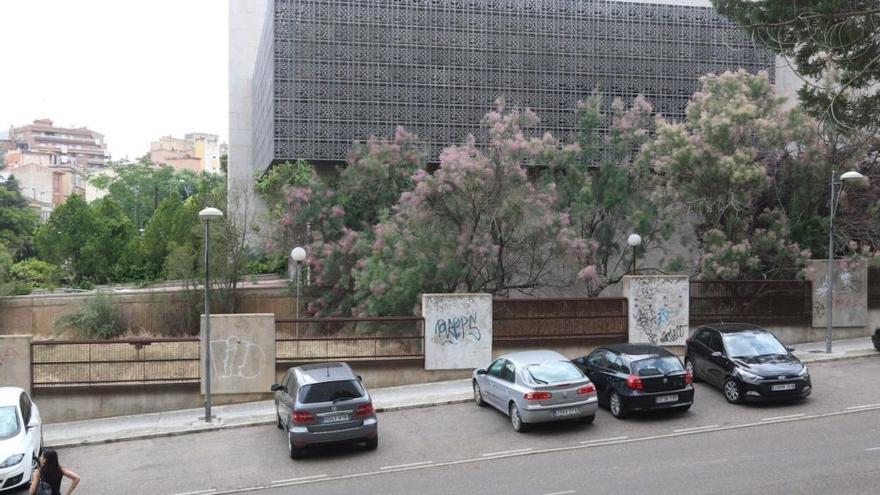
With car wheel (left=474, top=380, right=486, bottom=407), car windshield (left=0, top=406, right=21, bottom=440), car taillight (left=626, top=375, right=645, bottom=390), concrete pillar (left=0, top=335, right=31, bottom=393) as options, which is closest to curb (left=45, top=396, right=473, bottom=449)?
car wheel (left=474, top=380, right=486, bottom=407)

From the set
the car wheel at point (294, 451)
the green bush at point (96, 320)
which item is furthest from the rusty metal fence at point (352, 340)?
the green bush at point (96, 320)

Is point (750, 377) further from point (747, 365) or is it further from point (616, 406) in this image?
point (616, 406)

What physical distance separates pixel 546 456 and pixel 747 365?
16.7ft

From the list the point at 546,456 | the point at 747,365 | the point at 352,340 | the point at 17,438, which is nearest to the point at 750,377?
the point at 747,365

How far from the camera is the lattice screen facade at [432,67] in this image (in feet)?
92.7

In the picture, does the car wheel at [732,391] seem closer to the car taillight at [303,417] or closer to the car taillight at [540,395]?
the car taillight at [540,395]

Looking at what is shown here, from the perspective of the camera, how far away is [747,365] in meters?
13.6

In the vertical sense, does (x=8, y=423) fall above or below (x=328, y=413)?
below

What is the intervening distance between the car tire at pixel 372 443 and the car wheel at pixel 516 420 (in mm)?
2585

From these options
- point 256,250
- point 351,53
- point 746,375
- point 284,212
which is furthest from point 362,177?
point 746,375

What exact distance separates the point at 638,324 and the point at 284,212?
47.7 feet

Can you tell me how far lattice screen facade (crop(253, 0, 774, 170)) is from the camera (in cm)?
2827

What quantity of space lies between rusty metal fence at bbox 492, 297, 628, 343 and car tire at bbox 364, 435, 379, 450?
675cm

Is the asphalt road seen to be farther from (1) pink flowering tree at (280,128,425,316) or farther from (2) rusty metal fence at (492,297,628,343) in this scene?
(1) pink flowering tree at (280,128,425,316)
